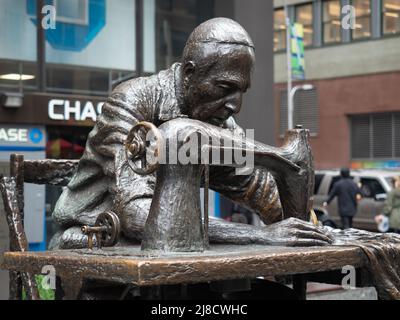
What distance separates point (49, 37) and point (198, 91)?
8696 mm

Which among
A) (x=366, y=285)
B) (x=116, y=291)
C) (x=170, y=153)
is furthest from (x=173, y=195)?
(x=366, y=285)

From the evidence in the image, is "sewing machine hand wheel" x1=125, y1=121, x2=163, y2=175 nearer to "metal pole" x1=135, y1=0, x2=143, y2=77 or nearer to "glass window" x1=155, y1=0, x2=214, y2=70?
"metal pole" x1=135, y1=0, x2=143, y2=77

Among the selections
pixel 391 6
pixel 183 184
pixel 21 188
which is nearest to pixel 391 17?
pixel 391 6

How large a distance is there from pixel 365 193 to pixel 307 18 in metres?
11.8

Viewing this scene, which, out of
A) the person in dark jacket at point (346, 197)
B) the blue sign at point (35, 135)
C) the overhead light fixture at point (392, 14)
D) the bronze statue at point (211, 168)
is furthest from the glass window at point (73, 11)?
the overhead light fixture at point (392, 14)

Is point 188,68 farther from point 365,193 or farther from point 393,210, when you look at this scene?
point 365,193

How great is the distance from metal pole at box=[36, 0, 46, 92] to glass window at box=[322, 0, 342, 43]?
18667mm

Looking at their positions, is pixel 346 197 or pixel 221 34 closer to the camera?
pixel 221 34

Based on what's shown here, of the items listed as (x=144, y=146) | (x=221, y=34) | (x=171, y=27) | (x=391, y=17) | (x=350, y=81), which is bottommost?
(x=144, y=146)

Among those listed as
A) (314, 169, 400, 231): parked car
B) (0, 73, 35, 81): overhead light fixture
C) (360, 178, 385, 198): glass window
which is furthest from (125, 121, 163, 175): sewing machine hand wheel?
(360, 178, 385, 198): glass window

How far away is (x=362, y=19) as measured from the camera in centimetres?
2720

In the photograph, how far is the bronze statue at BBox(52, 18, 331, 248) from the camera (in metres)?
2.53
